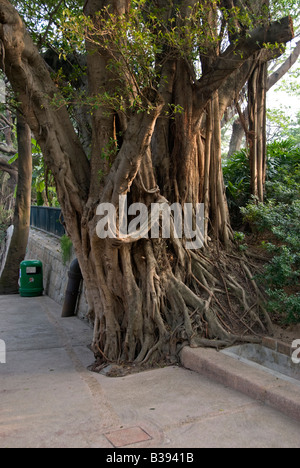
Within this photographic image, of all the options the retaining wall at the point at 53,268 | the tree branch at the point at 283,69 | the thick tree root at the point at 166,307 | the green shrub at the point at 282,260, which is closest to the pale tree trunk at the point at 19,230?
the retaining wall at the point at 53,268

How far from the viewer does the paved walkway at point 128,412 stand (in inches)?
132

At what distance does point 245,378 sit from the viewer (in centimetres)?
419

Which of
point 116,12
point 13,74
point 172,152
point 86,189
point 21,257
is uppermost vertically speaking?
point 116,12

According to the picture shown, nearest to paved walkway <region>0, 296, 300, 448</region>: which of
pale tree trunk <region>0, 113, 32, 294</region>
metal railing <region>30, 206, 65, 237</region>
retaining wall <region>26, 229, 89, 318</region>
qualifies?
retaining wall <region>26, 229, 89, 318</region>

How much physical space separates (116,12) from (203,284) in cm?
378

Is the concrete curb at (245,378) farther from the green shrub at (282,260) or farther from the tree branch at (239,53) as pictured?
the tree branch at (239,53)

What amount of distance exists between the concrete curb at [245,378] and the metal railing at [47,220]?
8501 mm

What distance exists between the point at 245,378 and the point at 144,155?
301cm

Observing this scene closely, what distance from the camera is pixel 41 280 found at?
12508mm

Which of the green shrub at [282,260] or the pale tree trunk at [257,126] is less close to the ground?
the pale tree trunk at [257,126]
